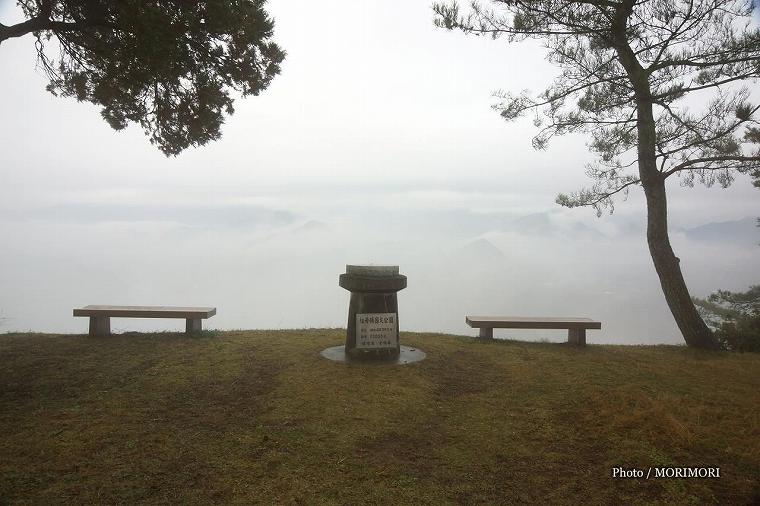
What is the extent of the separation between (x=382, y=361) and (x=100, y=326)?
5.07 meters

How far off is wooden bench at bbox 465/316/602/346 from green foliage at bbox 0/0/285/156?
548 centimetres

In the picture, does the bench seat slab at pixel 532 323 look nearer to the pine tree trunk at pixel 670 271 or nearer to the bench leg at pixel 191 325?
the pine tree trunk at pixel 670 271

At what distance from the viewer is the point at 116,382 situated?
600 cm

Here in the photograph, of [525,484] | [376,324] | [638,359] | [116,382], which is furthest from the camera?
A: [638,359]

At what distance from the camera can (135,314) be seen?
8133 millimetres

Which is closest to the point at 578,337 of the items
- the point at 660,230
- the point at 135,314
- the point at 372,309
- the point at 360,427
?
the point at 660,230

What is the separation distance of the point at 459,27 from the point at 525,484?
790 cm

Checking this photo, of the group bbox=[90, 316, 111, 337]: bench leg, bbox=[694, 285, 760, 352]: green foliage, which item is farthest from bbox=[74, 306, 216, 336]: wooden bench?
bbox=[694, 285, 760, 352]: green foliage

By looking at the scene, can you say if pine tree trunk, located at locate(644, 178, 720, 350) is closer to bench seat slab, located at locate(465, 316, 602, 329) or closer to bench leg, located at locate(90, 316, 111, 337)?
bench seat slab, located at locate(465, 316, 602, 329)

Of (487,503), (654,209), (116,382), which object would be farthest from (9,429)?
(654,209)

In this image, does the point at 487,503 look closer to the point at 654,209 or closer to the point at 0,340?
the point at 654,209

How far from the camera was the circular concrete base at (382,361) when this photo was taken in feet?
22.8

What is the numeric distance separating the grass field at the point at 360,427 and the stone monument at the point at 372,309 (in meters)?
0.52

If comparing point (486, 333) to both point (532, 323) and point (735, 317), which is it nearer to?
point (532, 323)
